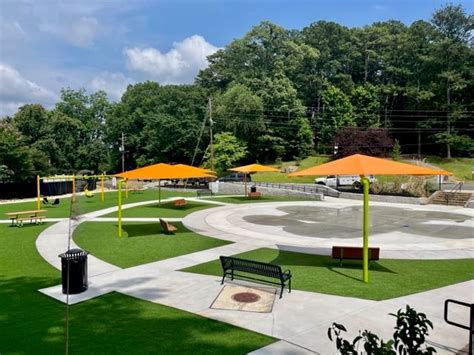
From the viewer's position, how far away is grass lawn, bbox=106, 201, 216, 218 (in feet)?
81.9

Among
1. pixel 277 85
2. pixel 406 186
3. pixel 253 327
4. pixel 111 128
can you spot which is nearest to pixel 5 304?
pixel 253 327

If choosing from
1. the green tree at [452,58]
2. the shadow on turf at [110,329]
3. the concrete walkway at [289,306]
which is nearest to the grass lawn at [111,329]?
the shadow on turf at [110,329]

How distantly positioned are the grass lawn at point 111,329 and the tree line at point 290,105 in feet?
159

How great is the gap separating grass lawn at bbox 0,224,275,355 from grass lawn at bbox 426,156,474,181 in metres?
51.2

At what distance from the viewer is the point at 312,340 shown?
695cm

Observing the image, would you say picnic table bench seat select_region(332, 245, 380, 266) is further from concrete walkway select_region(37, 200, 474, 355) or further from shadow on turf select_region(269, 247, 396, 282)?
concrete walkway select_region(37, 200, 474, 355)

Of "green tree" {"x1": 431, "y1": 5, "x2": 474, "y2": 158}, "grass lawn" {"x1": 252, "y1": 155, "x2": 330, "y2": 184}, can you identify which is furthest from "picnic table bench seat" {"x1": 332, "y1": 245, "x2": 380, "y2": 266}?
"green tree" {"x1": 431, "y1": 5, "x2": 474, "y2": 158}

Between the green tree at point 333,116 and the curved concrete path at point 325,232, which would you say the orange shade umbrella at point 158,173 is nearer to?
the curved concrete path at point 325,232

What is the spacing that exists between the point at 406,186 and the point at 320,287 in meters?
24.9

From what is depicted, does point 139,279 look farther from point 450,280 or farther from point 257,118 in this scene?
point 257,118

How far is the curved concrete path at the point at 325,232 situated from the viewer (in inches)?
583

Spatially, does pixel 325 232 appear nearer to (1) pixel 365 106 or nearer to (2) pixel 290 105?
(2) pixel 290 105

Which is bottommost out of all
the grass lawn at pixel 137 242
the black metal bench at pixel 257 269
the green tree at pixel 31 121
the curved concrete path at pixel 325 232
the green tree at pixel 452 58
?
the grass lawn at pixel 137 242

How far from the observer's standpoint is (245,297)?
937 centimetres
